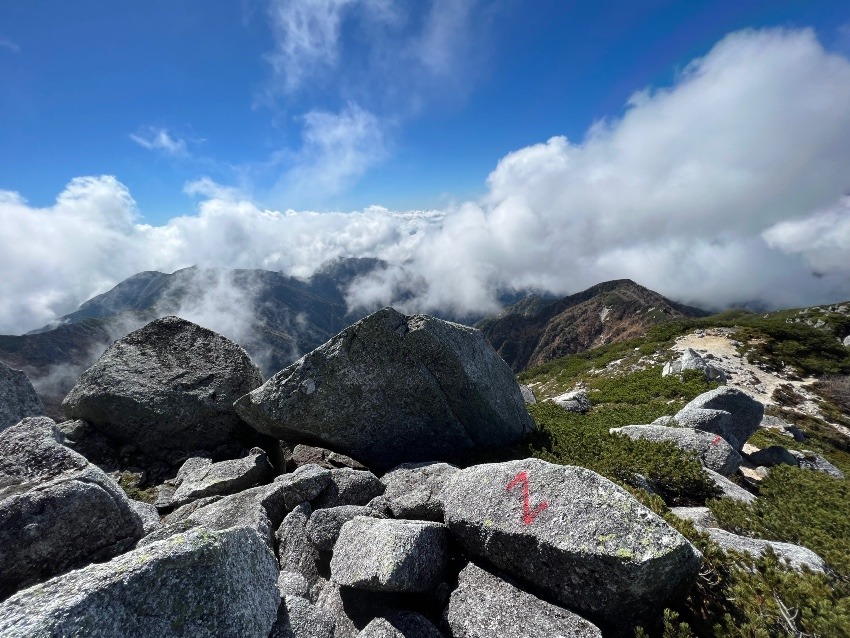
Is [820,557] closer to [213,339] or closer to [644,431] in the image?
[644,431]

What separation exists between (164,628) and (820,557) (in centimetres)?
1261

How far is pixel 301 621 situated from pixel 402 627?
1678mm

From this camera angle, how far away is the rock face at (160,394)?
56.4ft

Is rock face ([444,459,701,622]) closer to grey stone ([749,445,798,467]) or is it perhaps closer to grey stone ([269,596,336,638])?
grey stone ([269,596,336,638])

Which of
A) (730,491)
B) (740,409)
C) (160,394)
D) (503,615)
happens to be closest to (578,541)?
(503,615)

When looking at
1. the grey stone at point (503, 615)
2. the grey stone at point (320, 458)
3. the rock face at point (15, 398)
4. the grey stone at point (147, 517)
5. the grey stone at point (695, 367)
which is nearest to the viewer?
the grey stone at point (503, 615)

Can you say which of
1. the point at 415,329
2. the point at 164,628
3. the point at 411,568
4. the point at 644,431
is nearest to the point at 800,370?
the point at 644,431

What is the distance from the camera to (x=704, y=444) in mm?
16016

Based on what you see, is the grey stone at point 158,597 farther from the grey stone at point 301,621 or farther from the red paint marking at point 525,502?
the red paint marking at point 525,502

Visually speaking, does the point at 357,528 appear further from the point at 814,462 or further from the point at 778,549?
the point at 814,462

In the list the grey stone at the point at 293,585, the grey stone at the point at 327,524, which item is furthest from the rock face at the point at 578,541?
the grey stone at the point at 293,585

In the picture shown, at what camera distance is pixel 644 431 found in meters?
17.6

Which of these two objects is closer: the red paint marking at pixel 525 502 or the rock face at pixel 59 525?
the red paint marking at pixel 525 502

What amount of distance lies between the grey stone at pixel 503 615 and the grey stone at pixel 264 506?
478 cm
